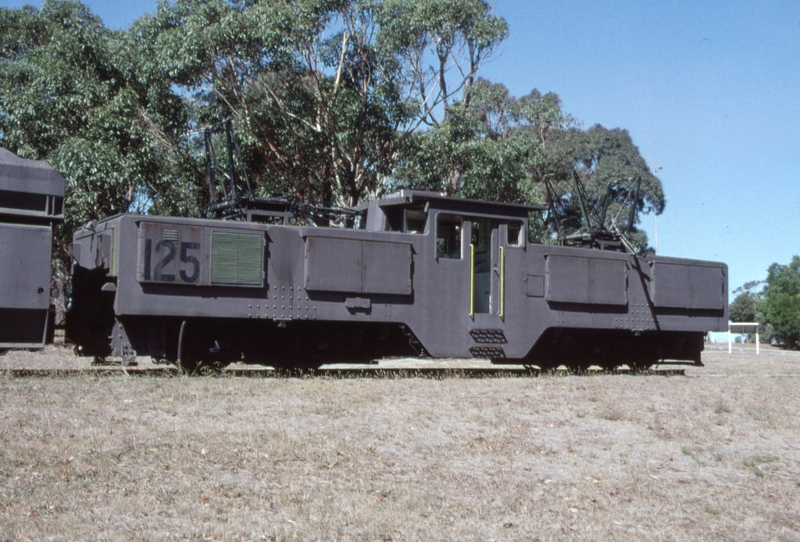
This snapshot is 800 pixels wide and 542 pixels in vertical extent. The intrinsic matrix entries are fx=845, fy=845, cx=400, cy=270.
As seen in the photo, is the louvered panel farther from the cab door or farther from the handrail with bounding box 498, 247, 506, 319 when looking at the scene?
the handrail with bounding box 498, 247, 506, 319

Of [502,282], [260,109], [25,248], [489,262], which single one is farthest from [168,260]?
[260,109]

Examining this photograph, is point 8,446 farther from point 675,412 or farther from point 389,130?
point 389,130

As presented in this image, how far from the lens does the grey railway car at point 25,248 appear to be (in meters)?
10.9

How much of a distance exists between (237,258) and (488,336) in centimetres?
441

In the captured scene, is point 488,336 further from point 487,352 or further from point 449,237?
point 449,237

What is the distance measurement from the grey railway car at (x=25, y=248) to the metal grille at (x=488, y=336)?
21.6 ft

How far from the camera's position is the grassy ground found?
5324 millimetres

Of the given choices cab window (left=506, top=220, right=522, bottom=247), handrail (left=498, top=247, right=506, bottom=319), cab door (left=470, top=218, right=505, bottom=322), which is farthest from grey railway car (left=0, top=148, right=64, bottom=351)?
cab window (left=506, top=220, right=522, bottom=247)

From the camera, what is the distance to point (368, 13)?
75.0 ft

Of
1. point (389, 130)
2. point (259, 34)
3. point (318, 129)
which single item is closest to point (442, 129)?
point (389, 130)

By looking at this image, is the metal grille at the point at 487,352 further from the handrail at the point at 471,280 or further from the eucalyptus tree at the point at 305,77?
the eucalyptus tree at the point at 305,77

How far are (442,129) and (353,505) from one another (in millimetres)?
18531

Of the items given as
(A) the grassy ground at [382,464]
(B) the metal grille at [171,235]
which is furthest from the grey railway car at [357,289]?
(A) the grassy ground at [382,464]

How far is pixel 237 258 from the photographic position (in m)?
12.5
